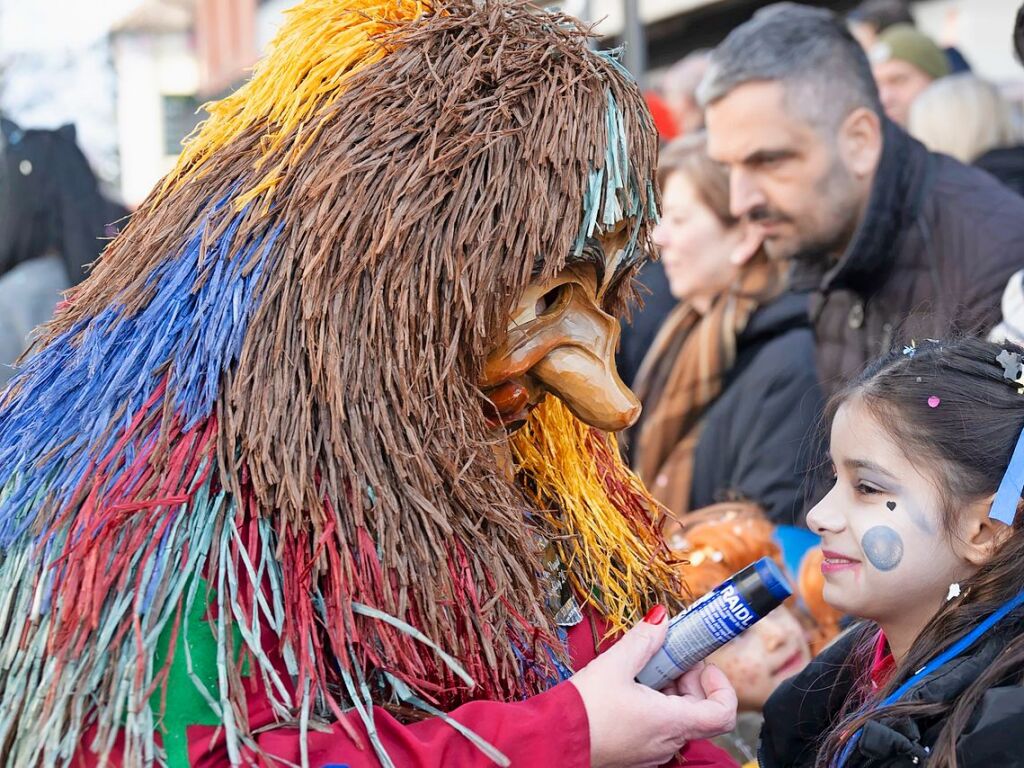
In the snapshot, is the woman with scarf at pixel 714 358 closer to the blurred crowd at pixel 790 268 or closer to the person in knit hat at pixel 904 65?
the blurred crowd at pixel 790 268

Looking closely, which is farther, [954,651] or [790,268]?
[790,268]

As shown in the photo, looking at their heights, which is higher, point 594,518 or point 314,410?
point 314,410

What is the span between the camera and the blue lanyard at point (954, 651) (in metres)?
1.26

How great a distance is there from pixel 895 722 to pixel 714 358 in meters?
1.66

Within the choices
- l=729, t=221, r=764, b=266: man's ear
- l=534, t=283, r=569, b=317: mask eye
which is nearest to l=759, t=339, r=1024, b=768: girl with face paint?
l=534, t=283, r=569, b=317: mask eye

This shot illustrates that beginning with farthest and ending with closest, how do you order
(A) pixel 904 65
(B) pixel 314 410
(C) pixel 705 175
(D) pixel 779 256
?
(A) pixel 904 65 → (C) pixel 705 175 → (D) pixel 779 256 → (B) pixel 314 410

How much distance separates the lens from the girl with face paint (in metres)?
1.22

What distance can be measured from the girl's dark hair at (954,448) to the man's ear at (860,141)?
1.13 meters

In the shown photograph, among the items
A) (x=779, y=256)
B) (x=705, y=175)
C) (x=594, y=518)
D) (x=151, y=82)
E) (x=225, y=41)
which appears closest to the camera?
(x=594, y=518)

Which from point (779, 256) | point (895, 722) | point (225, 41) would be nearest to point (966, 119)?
point (779, 256)

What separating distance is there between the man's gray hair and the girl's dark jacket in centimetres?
131

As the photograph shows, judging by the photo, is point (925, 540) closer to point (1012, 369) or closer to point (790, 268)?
point (1012, 369)

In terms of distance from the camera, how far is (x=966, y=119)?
2.88m

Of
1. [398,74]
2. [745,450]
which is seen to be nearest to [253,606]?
[398,74]
